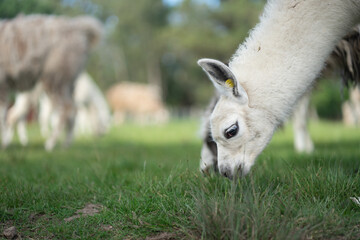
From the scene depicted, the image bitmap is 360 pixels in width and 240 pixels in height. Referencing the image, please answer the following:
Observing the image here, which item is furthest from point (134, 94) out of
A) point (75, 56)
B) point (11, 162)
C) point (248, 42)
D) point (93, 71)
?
point (248, 42)

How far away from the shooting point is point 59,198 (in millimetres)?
3113

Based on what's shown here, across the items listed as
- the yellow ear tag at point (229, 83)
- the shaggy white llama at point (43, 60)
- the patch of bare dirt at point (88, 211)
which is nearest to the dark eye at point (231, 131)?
the yellow ear tag at point (229, 83)

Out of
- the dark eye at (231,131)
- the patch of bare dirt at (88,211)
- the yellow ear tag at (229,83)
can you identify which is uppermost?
the yellow ear tag at (229,83)

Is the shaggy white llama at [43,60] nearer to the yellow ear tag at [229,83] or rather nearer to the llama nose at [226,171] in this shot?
the llama nose at [226,171]

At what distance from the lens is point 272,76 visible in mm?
3086

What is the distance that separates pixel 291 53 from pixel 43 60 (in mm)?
6006

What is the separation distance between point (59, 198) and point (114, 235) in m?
0.89

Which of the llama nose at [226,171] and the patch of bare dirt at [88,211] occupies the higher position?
the llama nose at [226,171]

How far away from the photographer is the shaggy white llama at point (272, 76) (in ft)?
10.1

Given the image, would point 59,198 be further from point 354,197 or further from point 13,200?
point 354,197

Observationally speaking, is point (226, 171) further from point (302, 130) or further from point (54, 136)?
point (54, 136)

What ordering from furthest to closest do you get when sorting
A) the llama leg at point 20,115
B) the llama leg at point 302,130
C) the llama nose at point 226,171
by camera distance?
the llama leg at point 20,115
the llama leg at point 302,130
the llama nose at point 226,171

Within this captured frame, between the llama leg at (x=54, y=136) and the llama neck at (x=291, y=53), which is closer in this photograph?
the llama neck at (x=291, y=53)

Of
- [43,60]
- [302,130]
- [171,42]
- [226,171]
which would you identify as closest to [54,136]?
[43,60]
